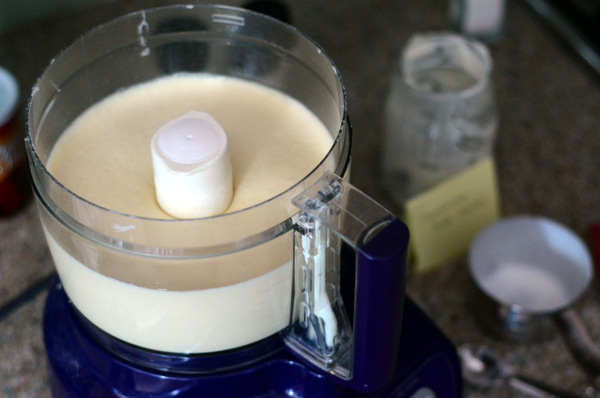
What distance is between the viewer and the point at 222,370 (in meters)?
0.54

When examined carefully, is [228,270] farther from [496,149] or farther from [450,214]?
[496,149]

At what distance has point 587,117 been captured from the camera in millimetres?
932

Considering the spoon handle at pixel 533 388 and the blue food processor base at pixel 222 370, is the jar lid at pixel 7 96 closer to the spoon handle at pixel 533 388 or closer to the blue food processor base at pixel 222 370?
the blue food processor base at pixel 222 370

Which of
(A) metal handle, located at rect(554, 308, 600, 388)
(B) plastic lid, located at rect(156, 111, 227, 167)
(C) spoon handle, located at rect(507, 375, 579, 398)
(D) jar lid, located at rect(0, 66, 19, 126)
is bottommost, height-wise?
(C) spoon handle, located at rect(507, 375, 579, 398)

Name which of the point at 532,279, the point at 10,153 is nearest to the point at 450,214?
the point at 532,279

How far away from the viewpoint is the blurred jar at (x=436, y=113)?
2.60 feet

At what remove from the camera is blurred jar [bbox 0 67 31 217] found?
0.76 metres

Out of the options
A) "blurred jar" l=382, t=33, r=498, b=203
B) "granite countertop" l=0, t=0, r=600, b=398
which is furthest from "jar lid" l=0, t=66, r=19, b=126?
"blurred jar" l=382, t=33, r=498, b=203

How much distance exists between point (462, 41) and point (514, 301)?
0.93 ft

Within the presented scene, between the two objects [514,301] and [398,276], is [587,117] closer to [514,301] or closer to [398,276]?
[514,301]

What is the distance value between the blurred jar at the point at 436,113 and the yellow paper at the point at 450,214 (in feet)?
0.13

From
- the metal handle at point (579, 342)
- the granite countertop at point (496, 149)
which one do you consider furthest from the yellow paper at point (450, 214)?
the metal handle at point (579, 342)

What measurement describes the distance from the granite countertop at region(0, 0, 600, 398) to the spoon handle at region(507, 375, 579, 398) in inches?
0.5

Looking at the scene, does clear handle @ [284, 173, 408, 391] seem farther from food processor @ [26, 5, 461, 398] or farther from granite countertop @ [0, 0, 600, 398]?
granite countertop @ [0, 0, 600, 398]
